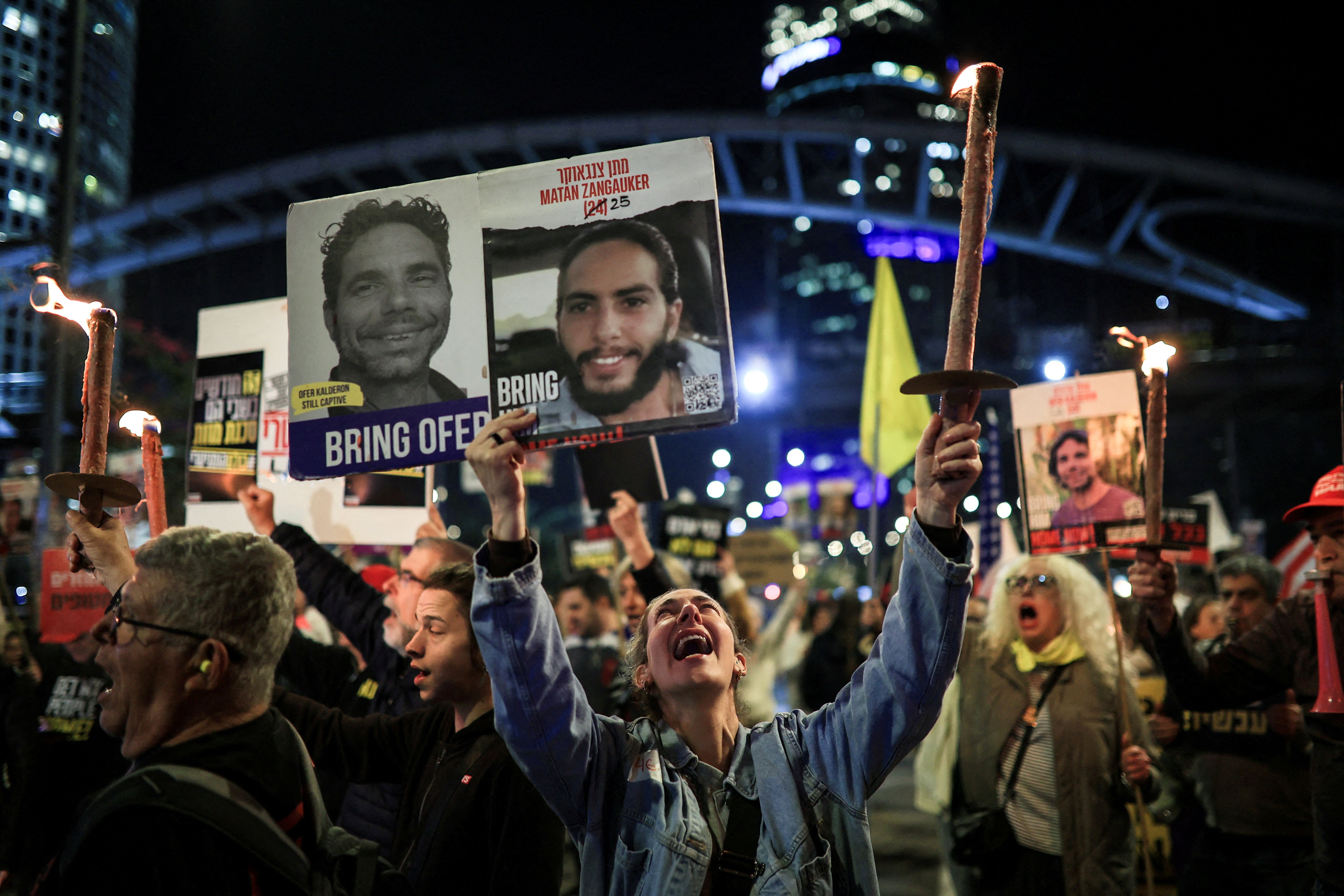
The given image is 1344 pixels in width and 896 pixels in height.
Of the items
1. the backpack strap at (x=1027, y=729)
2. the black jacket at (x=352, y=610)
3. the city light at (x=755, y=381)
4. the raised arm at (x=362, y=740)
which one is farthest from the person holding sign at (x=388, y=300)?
the city light at (x=755, y=381)

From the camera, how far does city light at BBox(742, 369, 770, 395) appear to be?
25.6m

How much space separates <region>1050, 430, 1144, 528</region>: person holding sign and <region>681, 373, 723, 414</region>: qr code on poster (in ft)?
9.02

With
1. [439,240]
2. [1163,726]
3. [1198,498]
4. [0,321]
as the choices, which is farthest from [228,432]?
[0,321]

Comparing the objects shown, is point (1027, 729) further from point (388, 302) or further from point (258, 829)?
point (258, 829)

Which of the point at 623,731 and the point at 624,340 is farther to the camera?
the point at 624,340

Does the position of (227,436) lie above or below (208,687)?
above

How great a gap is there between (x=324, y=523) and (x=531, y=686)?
3220mm

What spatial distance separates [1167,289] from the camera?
41.1 metres

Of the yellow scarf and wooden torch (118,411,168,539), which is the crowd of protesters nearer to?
the yellow scarf

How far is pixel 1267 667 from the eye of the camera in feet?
13.7

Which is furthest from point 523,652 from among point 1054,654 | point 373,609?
point 1054,654

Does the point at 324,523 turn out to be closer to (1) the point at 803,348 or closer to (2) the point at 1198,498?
(2) the point at 1198,498

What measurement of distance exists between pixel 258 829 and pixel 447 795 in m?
1.25

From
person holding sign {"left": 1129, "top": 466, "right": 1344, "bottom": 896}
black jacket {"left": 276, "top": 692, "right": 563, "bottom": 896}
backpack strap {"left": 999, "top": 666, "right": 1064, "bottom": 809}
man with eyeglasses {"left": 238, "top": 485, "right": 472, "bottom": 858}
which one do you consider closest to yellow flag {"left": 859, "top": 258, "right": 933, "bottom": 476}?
backpack strap {"left": 999, "top": 666, "right": 1064, "bottom": 809}
